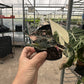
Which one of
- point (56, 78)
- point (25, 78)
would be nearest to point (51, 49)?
point (25, 78)

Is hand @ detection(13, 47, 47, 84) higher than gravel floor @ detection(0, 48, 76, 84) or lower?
higher

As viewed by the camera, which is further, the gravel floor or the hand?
the gravel floor

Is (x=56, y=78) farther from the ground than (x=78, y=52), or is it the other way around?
(x=78, y=52)

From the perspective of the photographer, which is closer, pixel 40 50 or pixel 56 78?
pixel 40 50

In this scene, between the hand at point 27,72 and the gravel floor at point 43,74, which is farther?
the gravel floor at point 43,74

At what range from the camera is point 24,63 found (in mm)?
401

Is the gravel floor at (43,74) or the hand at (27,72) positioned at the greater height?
the hand at (27,72)

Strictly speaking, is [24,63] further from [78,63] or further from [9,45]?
[9,45]

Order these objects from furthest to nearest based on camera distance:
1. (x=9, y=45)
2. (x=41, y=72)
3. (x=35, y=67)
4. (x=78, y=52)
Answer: (x=9, y=45)
(x=41, y=72)
(x=35, y=67)
(x=78, y=52)

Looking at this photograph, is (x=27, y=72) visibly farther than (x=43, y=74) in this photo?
No

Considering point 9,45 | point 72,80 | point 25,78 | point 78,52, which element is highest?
point 78,52

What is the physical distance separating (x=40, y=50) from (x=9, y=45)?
7.21 ft

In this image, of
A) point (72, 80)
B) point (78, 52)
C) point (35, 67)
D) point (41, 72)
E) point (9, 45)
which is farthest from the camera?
point (9, 45)

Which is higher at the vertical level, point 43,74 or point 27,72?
point 27,72
